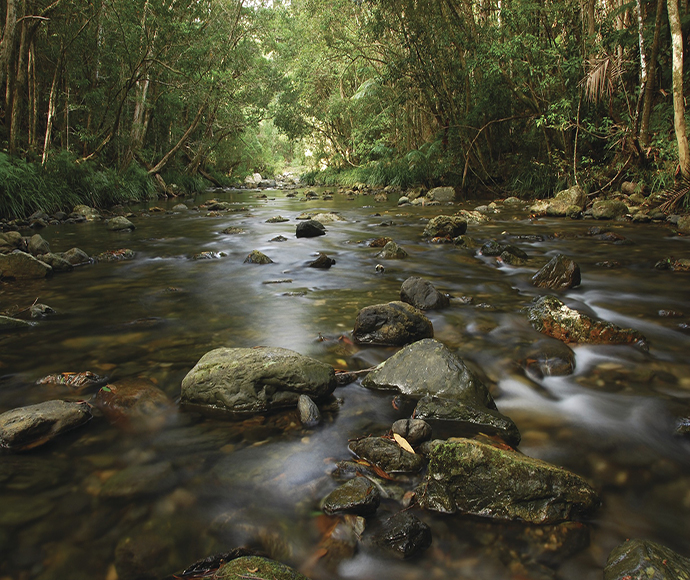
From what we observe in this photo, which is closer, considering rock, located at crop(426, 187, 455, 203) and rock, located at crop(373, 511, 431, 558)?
rock, located at crop(373, 511, 431, 558)

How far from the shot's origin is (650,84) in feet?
29.9

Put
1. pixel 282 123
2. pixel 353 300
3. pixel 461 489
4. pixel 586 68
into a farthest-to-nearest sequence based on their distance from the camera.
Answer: pixel 282 123, pixel 586 68, pixel 353 300, pixel 461 489

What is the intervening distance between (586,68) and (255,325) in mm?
11439

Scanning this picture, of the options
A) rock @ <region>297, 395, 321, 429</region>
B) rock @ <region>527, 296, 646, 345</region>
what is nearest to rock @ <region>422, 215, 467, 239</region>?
rock @ <region>527, 296, 646, 345</region>

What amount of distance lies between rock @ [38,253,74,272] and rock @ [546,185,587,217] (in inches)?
394

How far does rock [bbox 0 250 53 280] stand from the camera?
17.4 feet

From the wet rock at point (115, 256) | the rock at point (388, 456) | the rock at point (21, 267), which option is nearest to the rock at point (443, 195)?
the wet rock at point (115, 256)

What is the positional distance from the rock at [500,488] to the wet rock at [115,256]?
6356 mm

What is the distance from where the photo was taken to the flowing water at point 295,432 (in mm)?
1617

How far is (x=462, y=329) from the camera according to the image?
12.2 ft

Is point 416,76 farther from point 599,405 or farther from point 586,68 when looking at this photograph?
point 599,405

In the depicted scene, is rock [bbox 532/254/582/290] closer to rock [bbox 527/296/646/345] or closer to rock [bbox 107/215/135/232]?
rock [bbox 527/296/646/345]

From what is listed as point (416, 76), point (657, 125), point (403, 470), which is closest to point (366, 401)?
point (403, 470)

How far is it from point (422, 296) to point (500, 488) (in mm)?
2570
